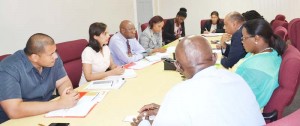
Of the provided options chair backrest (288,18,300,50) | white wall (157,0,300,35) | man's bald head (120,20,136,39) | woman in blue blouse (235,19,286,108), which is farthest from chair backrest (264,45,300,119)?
white wall (157,0,300,35)

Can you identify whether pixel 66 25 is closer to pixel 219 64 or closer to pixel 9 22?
pixel 9 22

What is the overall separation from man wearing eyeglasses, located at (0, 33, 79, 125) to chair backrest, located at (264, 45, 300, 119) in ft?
4.09

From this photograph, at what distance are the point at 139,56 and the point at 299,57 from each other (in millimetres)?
2099

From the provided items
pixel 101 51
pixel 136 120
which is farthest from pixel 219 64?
pixel 136 120

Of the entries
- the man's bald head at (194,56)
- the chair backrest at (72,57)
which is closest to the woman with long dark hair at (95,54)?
the chair backrest at (72,57)

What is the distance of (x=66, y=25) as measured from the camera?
418 cm

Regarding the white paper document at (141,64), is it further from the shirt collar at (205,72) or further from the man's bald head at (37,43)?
the shirt collar at (205,72)

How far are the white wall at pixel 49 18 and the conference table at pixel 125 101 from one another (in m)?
1.57

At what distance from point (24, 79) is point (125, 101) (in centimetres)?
70

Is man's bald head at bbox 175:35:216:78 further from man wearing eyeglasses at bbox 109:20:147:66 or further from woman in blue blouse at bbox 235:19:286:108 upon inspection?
man wearing eyeglasses at bbox 109:20:147:66

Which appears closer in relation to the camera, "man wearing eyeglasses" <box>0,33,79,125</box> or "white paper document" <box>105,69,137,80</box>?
"man wearing eyeglasses" <box>0,33,79,125</box>

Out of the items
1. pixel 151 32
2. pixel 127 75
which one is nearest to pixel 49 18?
pixel 151 32

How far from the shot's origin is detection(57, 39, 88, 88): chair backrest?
9.41 feet

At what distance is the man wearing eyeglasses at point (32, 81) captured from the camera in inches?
67.9
